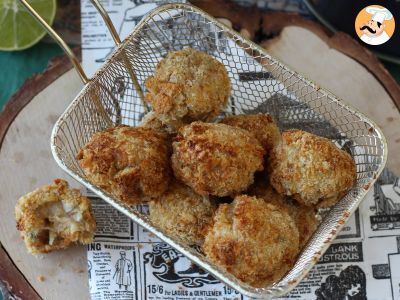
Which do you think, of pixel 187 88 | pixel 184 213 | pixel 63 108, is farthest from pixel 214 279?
pixel 63 108

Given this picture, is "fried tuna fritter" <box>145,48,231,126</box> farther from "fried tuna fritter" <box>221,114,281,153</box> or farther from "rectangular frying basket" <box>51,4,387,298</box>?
"rectangular frying basket" <box>51,4,387,298</box>

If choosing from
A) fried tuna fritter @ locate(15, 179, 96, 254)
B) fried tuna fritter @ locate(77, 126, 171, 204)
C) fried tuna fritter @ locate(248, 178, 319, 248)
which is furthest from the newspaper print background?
fried tuna fritter @ locate(77, 126, 171, 204)

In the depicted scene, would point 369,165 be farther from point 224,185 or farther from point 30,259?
point 30,259

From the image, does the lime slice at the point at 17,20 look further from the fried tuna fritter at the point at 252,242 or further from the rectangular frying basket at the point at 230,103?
the fried tuna fritter at the point at 252,242

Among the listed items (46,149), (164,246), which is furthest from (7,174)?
(164,246)

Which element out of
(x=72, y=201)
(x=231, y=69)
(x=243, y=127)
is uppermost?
(x=231, y=69)

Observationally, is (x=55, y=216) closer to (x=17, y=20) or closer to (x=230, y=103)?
(x=230, y=103)
